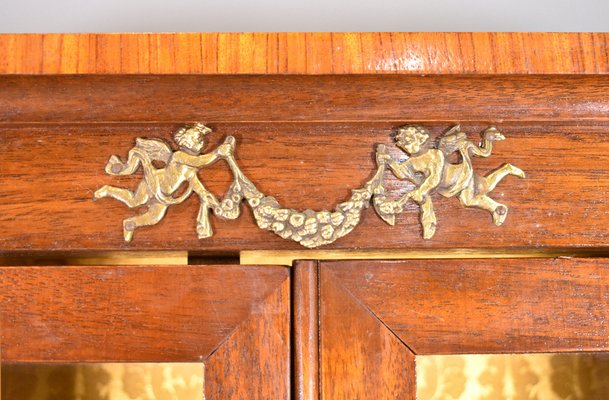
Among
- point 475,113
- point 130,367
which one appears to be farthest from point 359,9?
point 130,367

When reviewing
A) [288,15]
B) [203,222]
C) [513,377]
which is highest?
[288,15]

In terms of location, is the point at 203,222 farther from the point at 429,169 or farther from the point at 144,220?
the point at 429,169

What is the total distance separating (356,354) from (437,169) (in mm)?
136

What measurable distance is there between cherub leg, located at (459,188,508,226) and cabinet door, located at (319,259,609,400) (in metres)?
0.03

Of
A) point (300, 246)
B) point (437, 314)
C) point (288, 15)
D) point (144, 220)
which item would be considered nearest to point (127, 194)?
point (144, 220)

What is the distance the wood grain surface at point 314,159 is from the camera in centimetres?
50

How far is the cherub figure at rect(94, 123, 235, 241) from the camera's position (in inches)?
20.3

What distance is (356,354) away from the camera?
510mm

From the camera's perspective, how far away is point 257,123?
52 centimetres

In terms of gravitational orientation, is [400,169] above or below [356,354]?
above

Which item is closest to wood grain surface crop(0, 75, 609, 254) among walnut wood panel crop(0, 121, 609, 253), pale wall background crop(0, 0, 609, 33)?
walnut wood panel crop(0, 121, 609, 253)

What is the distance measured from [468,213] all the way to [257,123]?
0.16 metres

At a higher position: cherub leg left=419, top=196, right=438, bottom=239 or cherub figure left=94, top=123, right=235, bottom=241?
cherub figure left=94, top=123, right=235, bottom=241

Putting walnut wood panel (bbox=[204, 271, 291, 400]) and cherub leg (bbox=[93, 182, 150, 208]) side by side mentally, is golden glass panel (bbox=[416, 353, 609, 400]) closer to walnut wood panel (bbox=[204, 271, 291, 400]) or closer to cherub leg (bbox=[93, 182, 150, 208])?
walnut wood panel (bbox=[204, 271, 291, 400])
